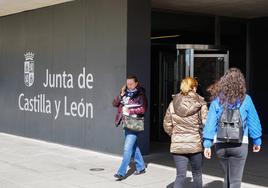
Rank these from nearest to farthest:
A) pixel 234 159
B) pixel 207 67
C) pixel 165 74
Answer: pixel 234 159
pixel 165 74
pixel 207 67

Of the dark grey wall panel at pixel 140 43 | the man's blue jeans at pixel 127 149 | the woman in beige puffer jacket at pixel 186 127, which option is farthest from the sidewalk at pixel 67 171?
the woman in beige puffer jacket at pixel 186 127

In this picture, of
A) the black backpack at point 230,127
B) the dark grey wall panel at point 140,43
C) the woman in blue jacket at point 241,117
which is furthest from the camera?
the dark grey wall panel at point 140,43

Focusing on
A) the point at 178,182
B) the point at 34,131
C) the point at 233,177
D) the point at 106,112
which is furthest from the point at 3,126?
the point at 233,177

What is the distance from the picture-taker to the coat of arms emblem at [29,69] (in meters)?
13.7

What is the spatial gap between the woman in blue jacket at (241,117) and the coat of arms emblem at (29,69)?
894 centimetres

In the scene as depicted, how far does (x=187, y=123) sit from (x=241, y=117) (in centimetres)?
94

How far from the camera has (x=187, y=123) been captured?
629 centimetres

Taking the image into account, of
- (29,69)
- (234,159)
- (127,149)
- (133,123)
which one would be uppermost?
(29,69)

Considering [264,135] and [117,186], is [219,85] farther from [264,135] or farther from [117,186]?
[264,135]

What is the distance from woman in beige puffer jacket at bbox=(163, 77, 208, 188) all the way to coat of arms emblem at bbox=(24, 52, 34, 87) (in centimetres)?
805

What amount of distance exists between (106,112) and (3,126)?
5.53m

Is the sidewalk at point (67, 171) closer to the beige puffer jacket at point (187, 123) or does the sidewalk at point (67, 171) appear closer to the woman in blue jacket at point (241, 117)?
the beige puffer jacket at point (187, 123)

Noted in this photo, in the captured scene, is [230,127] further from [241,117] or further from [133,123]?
[133,123]

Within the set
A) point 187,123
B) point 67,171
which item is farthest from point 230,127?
point 67,171
